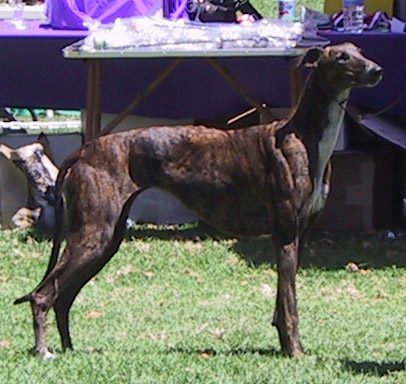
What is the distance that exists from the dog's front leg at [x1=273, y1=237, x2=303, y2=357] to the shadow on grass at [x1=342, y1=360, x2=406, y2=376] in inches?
9.8

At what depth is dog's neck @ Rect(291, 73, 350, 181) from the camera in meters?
6.34

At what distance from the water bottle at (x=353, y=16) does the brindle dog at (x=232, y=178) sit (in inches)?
131

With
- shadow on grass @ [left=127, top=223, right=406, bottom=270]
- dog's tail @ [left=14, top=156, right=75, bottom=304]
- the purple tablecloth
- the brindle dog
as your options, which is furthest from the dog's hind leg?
the purple tablecloth

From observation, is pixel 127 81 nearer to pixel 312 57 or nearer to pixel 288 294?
pixel 312 57

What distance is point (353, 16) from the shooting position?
Result: 32.0 ft

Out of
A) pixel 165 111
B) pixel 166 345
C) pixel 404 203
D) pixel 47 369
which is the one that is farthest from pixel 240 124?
pixel 47 369

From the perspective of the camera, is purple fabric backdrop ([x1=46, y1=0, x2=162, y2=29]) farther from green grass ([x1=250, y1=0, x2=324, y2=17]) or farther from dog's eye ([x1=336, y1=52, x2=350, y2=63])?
green grass ([x1=250, y1=0, x2=324, y2=17])

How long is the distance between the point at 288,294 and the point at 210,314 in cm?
183

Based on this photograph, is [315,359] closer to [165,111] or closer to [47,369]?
[47,369]

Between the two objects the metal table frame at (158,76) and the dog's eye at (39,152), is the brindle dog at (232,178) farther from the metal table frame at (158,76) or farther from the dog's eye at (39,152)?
the dog's eye at (39,152)

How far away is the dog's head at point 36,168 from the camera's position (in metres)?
10.7

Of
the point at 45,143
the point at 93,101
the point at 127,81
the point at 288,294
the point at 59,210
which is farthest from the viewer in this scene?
the point at 45,143

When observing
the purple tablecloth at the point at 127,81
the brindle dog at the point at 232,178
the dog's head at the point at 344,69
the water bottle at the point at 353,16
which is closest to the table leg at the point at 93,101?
the purple tablecloth at the point at 127,81

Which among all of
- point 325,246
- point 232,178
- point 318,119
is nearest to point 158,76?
point 325,246
